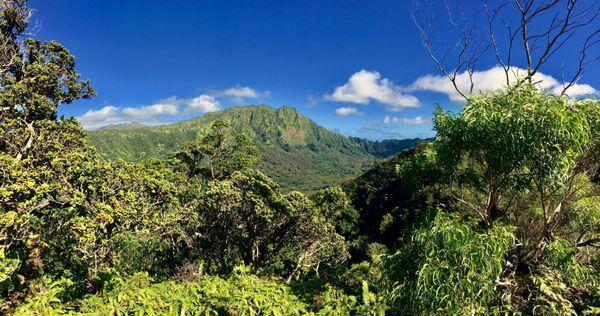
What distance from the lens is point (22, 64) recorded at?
13.4 meters

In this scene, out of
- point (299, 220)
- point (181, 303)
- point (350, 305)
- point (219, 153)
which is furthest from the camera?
point (219, 153)

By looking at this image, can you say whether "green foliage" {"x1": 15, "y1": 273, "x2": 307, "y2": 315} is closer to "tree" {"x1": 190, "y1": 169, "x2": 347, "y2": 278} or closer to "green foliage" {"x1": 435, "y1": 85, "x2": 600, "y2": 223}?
"green foliage" {"x1": 435, "y1": 85, "x2": 600, "y2": 223}

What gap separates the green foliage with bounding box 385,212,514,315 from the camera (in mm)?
5027

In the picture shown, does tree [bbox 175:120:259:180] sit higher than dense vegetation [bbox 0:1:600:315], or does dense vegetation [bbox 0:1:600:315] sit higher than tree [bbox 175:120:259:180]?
tree [bbox 175:120:259:180]

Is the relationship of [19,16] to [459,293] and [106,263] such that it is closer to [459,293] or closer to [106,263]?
[106,263]

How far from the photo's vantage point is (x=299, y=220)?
16781mm

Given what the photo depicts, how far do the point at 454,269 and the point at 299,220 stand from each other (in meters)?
12.1

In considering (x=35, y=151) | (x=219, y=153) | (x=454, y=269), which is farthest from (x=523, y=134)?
(x=219, y=153)

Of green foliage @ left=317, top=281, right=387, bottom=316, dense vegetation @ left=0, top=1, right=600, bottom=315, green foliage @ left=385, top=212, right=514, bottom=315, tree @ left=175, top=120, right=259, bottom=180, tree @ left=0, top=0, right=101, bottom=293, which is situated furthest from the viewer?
tree @ left=175, top=120, right=259, bottom=180

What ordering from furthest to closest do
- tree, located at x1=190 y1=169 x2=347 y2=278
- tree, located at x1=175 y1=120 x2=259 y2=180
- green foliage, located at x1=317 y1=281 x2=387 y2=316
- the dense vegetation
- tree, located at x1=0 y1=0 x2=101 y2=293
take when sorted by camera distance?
tree, located at x1=175 y1=120 x2=259 y2=180 → tree, located at x1=190 y1=169 x2=347 y2=278 → tree, located at x1=0 y1=0 x2=101 y2=293 → green foliage, located at x1=317 y1=281 x2=387 y2=316 → the dense vegetation

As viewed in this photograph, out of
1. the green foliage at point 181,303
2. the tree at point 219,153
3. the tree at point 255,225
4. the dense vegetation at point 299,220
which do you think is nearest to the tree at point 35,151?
the dense vegetation at point 299,220

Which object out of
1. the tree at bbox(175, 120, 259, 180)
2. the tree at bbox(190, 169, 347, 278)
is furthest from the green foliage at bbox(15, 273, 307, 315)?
the tree at bbox(175, 120, 259, 180)

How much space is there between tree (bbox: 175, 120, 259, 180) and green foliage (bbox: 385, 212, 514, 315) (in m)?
21.6

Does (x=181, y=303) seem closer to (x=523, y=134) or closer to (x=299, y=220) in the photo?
(x=523, y=134)
